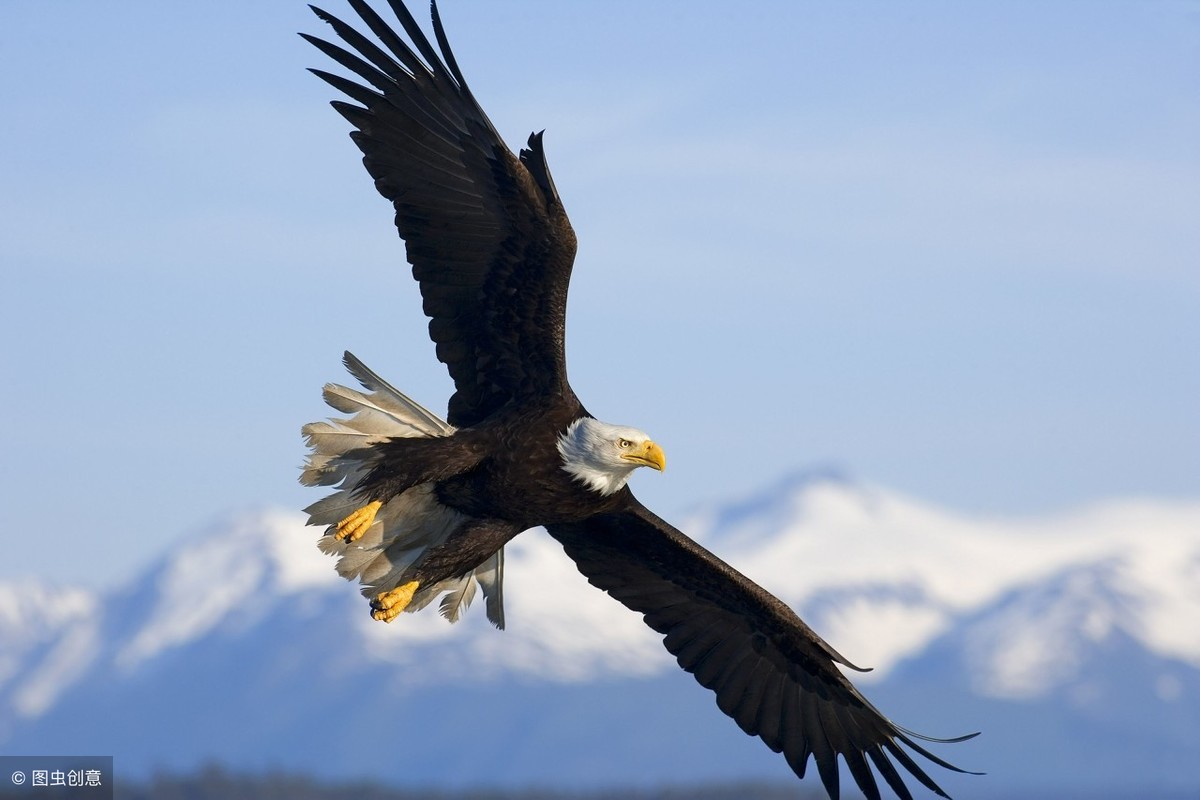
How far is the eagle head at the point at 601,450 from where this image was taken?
10406 millimetres

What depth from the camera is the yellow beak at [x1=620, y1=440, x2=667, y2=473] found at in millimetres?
10398

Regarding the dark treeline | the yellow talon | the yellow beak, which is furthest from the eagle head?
the dark treeline

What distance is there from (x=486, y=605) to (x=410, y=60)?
352 centimetres

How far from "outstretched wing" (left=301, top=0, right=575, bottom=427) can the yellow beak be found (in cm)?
55

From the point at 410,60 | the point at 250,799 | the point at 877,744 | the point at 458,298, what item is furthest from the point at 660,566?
the point at 250,799

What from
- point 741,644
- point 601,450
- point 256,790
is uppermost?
point 256,790

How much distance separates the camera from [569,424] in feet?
34.5

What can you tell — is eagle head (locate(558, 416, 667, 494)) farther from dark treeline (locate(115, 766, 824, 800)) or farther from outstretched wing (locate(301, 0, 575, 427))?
dark treeline (locate(115, 766, 824, 800))

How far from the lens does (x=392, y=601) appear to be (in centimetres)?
1060

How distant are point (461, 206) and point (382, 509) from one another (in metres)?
1.81

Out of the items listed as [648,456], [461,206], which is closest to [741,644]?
[648,456]

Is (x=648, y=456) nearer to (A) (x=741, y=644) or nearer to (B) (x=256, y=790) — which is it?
(A) (x=741, y=644)

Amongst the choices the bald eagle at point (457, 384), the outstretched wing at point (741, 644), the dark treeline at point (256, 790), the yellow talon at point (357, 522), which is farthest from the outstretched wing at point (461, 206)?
the dark treeline at point (256, 790)

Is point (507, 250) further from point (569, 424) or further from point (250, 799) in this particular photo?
point (250, 799)
